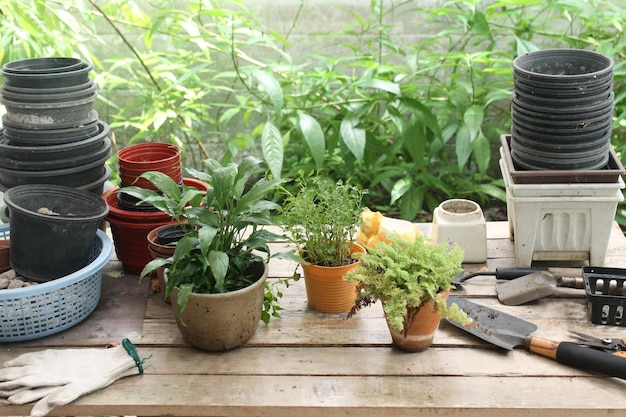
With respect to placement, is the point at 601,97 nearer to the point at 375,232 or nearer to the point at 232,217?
the point at 375,232

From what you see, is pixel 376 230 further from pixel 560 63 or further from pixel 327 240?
pixel 560 63

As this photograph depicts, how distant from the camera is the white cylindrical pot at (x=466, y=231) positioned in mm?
2141

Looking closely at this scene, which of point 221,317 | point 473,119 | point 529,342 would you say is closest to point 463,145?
point 473,119

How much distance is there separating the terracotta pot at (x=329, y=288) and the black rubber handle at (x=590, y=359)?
0.52 meters

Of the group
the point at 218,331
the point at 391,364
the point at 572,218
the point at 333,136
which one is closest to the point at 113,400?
the point at 218,331

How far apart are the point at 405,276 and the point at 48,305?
882 millimetres

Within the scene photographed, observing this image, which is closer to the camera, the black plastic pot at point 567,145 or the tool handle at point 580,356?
the tool handle at point 580,356

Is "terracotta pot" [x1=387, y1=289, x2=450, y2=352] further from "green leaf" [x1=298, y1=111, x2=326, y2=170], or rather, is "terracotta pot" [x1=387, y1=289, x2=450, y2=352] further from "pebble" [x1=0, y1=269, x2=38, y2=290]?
"green leaf" [x1=298, y1=111, x2=326, y2=170]

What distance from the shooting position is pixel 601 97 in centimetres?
199

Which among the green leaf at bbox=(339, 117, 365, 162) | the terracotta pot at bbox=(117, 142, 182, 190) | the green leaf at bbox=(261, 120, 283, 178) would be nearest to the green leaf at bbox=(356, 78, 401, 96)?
the green leaf at bbox=(339, 117, 365, 162)

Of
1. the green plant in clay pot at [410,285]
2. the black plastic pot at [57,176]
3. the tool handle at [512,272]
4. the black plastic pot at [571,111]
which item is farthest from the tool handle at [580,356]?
the black plastic pot at [57,176]

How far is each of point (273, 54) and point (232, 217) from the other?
194cm

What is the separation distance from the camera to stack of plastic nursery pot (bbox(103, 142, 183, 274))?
2100 millimetres

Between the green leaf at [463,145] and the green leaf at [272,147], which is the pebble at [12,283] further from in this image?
the green leaf at [463,145]
